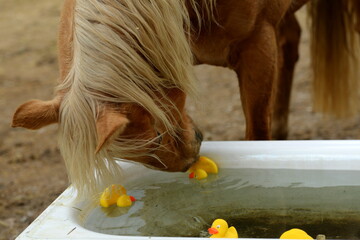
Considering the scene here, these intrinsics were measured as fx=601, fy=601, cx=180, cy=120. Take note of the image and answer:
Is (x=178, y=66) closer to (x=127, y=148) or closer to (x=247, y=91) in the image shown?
(x=127, y=148)

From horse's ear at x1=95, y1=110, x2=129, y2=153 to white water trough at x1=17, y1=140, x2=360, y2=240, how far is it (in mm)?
258

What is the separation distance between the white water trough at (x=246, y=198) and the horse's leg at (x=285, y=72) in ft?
3.81

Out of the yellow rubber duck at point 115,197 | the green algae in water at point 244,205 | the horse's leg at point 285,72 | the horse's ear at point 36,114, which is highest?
the horse's ear at point 36,114

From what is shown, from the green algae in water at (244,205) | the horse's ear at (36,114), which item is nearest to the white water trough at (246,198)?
the green algae in water at (244,205)

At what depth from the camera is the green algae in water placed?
1554mm

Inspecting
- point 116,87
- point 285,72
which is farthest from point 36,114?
point 285,72

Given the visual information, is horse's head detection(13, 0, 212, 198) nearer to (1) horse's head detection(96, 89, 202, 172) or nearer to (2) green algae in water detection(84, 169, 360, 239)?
(1) horse's head detection(96, 89, 202, 172)

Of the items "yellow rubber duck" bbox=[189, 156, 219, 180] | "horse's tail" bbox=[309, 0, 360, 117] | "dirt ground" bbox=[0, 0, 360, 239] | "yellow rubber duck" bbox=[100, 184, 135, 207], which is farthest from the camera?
"horse's tail" bbox=[309, 0, 360, 117]

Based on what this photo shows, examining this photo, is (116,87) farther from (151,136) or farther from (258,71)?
(258,71)

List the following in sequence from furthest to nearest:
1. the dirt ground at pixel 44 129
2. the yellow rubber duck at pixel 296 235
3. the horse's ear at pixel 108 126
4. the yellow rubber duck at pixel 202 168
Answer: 1. the dirt ground at pixel 44 129
2. the yellow rubber duck at pixel 202 168
3. the yellow rubber duck at pixel 296 235
4. the horse's ear at pixel 108 126

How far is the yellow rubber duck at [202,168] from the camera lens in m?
1.83

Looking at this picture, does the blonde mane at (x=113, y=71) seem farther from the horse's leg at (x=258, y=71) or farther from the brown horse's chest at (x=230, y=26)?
the horse's leg at (x=258, y=71)

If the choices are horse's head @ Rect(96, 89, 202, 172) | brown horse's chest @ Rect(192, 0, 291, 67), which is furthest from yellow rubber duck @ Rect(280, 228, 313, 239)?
brown horse's chest @ Rect(192, 0, 291, 67)

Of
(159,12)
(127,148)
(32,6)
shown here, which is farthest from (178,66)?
(32,6)
